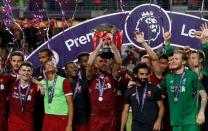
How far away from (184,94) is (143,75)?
0.63 metres

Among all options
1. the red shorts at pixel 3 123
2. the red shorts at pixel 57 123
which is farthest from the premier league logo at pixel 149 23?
the red shorts at pixel 3 123

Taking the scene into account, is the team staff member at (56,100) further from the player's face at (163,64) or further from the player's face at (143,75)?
the player's face at (163,64)

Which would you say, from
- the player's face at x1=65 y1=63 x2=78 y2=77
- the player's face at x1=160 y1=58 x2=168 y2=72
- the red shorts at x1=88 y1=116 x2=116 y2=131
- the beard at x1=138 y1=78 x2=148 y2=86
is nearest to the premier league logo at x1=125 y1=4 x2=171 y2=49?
the player's face at x1=160 y1=58 x2=168 y2=72

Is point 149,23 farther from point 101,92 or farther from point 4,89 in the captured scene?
point 4,89

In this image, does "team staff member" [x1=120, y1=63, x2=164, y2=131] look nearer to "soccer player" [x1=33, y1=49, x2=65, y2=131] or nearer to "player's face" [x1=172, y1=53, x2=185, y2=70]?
"player's face" [x1=172, y1=53, x2=185, y2=70]

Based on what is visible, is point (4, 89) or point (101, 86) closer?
point (101, 86)

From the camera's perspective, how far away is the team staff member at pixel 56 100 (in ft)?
28.2

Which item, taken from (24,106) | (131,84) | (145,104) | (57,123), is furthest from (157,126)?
(24,106)

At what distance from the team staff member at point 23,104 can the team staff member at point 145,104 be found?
5.05ft

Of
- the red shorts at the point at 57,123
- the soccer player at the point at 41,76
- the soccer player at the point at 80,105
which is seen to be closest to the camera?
the red shorts at the point at 57,123

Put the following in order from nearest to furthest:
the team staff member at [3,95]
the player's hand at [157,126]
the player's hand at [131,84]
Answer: the player's hand at [157,126]
the player's hand at [131,84]
the team staff member at [3,95]

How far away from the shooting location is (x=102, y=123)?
858cm

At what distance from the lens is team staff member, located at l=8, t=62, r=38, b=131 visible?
8.73 metres

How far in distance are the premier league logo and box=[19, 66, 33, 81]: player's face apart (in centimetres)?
218
